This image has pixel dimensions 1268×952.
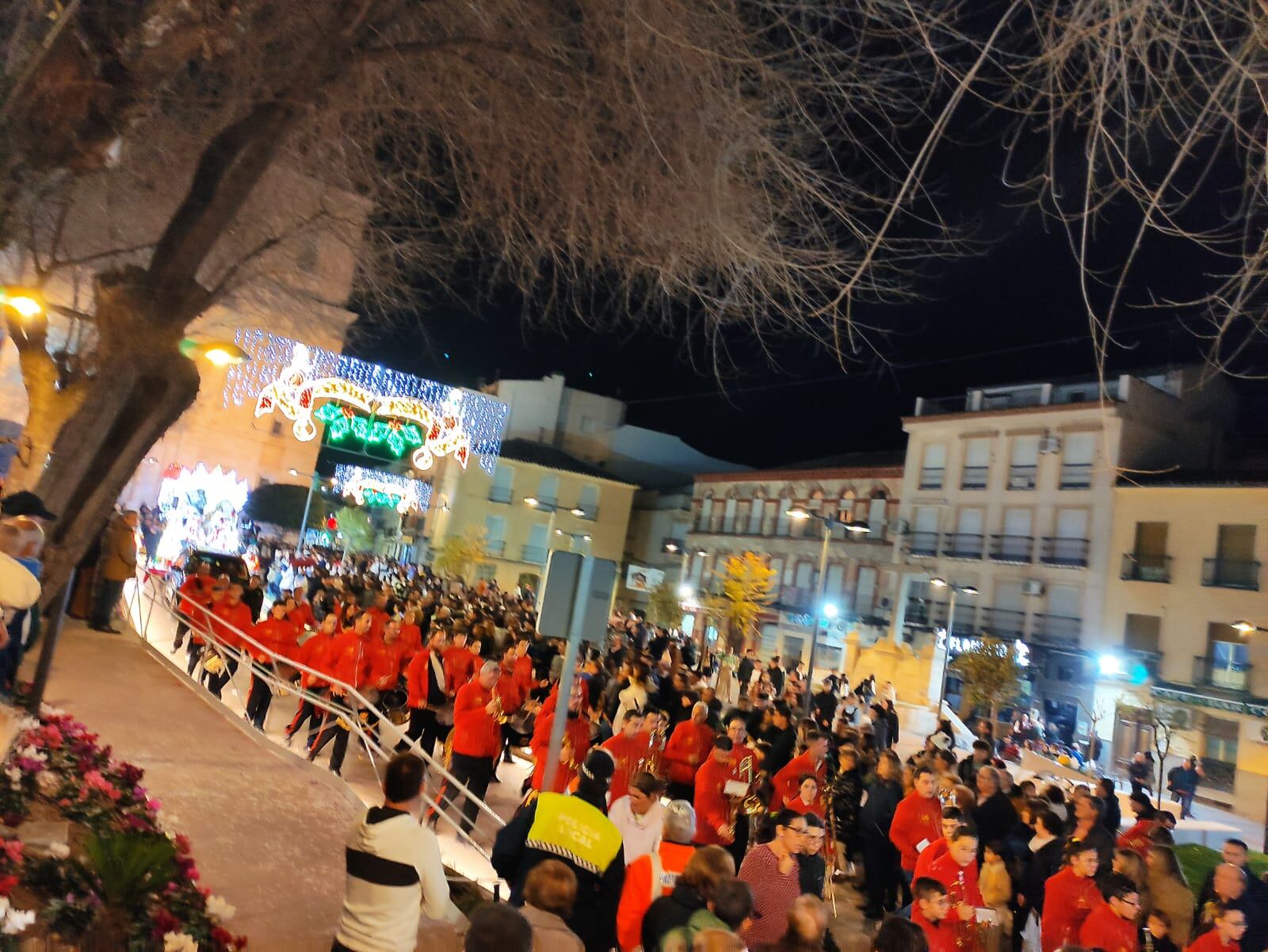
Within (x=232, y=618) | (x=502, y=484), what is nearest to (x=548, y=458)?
(x=502, y=484)

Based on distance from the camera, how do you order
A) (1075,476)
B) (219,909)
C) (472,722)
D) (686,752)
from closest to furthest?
(219,909) < (472,722) < (686,752) < (1075,476)

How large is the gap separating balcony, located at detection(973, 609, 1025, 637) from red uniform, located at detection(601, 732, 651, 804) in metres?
27.6

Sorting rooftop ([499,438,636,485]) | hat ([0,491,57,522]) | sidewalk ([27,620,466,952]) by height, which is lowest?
sidewalk ([27,620,466,952])

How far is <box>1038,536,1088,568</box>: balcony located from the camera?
3184cm

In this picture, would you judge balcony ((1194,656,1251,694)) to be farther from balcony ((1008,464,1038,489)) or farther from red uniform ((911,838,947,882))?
red uniform ((911,838,947,882))

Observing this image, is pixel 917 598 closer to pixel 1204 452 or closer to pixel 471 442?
pixel 1204 452

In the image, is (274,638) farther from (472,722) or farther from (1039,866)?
(1039,866)

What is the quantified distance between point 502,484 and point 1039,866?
46.4 metres

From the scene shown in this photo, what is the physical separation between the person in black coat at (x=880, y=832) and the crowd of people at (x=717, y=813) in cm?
2

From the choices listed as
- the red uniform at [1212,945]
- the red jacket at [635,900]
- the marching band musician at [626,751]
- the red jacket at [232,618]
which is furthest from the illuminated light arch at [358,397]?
the red uniform at [1212,945]

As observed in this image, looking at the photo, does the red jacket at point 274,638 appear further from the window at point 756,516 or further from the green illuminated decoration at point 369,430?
the window at point 756,516

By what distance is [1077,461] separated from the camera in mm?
33062

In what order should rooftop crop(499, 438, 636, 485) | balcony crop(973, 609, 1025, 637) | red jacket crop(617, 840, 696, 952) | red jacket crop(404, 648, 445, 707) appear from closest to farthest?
red jacket crop(617, 840, 696, 952), red jacket crop(404, 648, 445, 707), balcony crop(973, 609, 1025, 637), rooftop crop(499, 438, 636, 485)

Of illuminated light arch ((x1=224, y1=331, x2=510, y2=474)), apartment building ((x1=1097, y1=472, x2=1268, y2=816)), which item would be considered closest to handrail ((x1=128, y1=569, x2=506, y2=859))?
illuminated light arch ((x1=224, y1=331, x2=510, y2=474))
